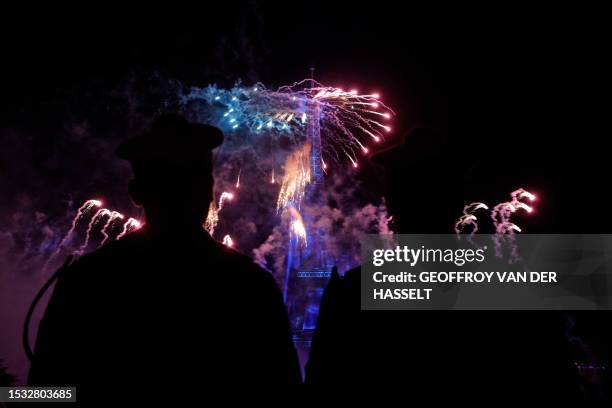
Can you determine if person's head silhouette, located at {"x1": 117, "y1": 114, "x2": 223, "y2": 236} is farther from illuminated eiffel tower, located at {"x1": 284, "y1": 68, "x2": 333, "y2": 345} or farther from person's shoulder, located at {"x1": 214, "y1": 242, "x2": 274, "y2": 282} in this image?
illuminated eiffel tower, located at {"x1": 284, "y1": 68, "x2": 333, "y2": 345}

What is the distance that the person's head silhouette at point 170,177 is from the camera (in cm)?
276

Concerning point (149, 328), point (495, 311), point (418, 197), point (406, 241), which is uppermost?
point (418, 197)

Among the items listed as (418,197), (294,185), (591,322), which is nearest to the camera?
(418,197)

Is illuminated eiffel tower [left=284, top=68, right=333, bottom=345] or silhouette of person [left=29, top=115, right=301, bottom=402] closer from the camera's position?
silhouette of person [left=29, top=115, right=301, bottom=402]

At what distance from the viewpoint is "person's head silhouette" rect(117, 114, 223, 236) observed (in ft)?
9.06

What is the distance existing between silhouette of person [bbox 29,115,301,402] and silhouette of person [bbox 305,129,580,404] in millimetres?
381

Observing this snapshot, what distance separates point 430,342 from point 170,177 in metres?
2.13

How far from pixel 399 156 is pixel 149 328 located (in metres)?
2.09

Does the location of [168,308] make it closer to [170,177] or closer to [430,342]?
[170,177]

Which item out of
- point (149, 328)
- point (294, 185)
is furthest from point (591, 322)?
point (149, 328)

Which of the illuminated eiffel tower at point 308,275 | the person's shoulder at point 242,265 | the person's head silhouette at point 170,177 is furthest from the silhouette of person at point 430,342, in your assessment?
the illuminated eiffel tower at point 308,275

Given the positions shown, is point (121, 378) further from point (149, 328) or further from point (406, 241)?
point (406, 241)

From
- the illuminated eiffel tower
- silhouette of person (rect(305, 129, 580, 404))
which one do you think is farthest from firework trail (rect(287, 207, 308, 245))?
silhouette of person (rect(305, 129, 580, 404))

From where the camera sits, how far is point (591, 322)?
24.1 metres
